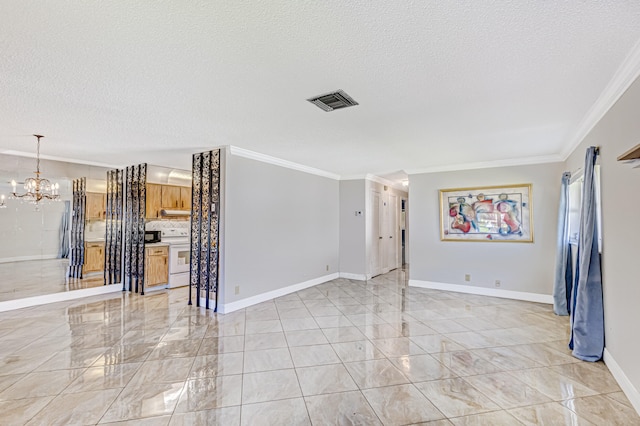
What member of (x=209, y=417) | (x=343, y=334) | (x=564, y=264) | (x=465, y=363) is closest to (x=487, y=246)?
(x=564, y=264)

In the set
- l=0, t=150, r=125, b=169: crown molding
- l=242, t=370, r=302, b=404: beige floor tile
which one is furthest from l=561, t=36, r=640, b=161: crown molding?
l=0, t=150, r=125, b=169: crown molding

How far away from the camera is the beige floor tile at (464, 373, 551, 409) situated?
2.21 meters

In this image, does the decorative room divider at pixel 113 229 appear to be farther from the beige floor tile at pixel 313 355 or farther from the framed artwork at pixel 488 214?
the framed artwork at pixel 488 214

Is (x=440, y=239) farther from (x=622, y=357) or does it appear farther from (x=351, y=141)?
(x=622, y=357)

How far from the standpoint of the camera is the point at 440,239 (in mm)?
5742

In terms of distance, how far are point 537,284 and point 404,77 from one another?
449cm

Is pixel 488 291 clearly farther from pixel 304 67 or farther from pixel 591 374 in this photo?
pixel 304 67

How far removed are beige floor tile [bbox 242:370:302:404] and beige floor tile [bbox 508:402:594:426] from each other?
156 cm

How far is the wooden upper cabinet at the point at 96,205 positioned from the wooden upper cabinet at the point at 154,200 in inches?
34.5

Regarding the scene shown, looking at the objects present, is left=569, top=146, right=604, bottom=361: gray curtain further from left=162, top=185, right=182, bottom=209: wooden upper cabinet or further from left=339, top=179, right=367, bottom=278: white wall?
left=162, top=185, right=182, bottom=209: wooden upper cabinet

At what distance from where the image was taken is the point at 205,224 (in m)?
4.59

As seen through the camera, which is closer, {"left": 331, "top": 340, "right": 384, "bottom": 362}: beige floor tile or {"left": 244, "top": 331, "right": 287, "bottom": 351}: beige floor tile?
{"left": 331, "top": 340, "right": 384, "bottom": 362}: beige floor tile

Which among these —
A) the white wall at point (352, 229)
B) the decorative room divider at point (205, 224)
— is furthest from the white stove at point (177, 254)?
the white wall at point (352, 229)

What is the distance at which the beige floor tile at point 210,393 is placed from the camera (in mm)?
2158
